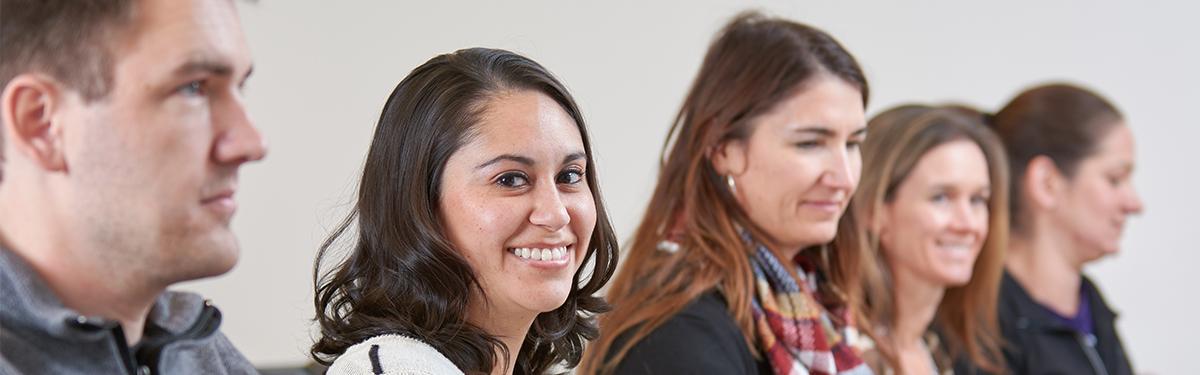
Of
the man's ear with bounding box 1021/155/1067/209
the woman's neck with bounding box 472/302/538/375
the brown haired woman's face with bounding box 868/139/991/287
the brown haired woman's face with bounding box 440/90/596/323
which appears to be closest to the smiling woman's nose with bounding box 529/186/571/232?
the brown haired woman's face with bounding box 440/90/596/323

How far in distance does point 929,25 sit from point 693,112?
224 centimetres

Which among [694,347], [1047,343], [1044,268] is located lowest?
[1047,343]

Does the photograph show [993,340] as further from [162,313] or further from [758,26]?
[162,313]

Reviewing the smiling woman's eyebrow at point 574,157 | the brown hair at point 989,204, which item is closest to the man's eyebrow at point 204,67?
the smiling woman's eyebrow at point 574,157

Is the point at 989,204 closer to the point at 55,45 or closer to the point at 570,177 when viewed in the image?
the point at 570,177

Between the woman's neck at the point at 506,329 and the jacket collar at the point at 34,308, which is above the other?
the jacket collar at the point at 34,308

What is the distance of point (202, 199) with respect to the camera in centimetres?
112

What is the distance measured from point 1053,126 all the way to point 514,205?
7.70 feet

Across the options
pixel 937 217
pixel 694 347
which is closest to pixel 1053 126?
pixel 937 217

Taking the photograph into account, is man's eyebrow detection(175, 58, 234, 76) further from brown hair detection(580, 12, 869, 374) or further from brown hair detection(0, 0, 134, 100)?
brown hair detection(580, 12, 869, 374)

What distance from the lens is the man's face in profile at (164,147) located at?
3.52ft

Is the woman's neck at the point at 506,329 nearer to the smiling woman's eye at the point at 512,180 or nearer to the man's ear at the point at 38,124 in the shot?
the smiling woman's eye at the point at 512,180

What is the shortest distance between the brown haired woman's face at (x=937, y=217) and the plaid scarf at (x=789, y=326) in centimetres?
59

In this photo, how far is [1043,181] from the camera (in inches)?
134
